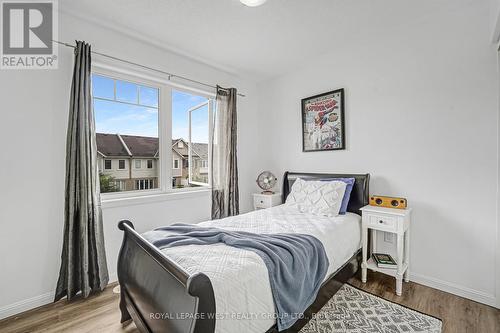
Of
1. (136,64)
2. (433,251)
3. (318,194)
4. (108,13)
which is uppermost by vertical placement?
(108,13)

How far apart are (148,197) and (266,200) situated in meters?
1.63

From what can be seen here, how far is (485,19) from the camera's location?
200cm

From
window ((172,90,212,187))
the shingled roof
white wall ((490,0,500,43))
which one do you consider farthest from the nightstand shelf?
the shingled roof

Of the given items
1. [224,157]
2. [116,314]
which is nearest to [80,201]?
[116,314]

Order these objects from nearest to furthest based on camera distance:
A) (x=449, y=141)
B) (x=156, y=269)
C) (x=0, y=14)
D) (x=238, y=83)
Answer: (x=156, y=269), (x=0, y=14), (x=449, y=141), (x=238, y=83)

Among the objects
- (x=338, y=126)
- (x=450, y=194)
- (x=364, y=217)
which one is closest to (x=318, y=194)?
(x=364, y=217)

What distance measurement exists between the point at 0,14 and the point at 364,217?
3695mm

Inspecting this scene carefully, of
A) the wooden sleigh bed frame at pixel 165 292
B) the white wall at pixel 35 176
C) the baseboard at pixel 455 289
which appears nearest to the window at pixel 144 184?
the white wall at pixel 35 176

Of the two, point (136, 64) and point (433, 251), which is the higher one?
point (136, 64)

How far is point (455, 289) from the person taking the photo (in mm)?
2123

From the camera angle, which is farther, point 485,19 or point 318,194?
point 318,194

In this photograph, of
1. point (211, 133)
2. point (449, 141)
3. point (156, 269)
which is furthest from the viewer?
point (211, 133)

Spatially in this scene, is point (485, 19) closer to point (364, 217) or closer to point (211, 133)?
point (364, 217)

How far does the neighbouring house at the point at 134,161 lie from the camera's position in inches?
99.0
